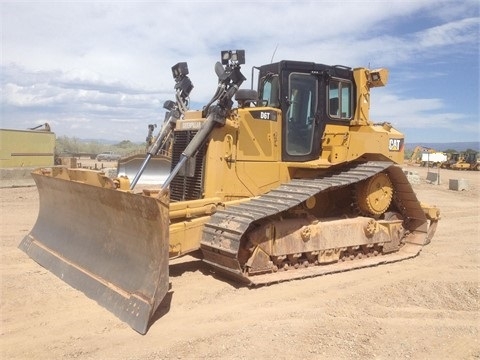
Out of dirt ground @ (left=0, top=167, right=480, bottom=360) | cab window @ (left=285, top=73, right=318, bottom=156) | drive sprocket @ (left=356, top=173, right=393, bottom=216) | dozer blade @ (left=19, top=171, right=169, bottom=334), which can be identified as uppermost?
cab window @ (left=285, top=73, right=318, bottom=156)

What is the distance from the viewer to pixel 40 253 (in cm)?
700

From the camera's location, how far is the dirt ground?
4.25 meters

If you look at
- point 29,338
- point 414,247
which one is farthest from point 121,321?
point 414,247

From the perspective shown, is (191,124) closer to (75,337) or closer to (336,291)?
(336,291)

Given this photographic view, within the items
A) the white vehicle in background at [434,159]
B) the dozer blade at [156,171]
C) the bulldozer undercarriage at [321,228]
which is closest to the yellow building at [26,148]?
the dozer blade at [156,171]

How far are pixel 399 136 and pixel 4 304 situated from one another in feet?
21.7

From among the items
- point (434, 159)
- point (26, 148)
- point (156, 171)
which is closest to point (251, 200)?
point (156, 171)

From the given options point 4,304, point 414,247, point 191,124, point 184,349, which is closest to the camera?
point 184,349

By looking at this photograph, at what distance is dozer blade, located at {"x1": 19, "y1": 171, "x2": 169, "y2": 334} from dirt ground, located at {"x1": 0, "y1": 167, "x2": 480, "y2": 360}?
18 cm

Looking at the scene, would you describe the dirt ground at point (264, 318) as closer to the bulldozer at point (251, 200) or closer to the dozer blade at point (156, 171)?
the bulldozer at point (251, 200)

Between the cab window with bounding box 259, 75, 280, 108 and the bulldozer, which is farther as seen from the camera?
the cab window with bounding box 259, 75, 280, 108

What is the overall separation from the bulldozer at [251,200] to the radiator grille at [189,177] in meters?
0.02

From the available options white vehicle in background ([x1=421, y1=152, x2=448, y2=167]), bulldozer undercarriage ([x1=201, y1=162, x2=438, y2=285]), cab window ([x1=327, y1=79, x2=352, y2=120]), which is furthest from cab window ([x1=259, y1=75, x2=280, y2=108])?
white vehicle in background ([x1=421, y1=152, x2=448, y2=167])

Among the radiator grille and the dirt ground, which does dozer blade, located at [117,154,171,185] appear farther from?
the dirt ground
